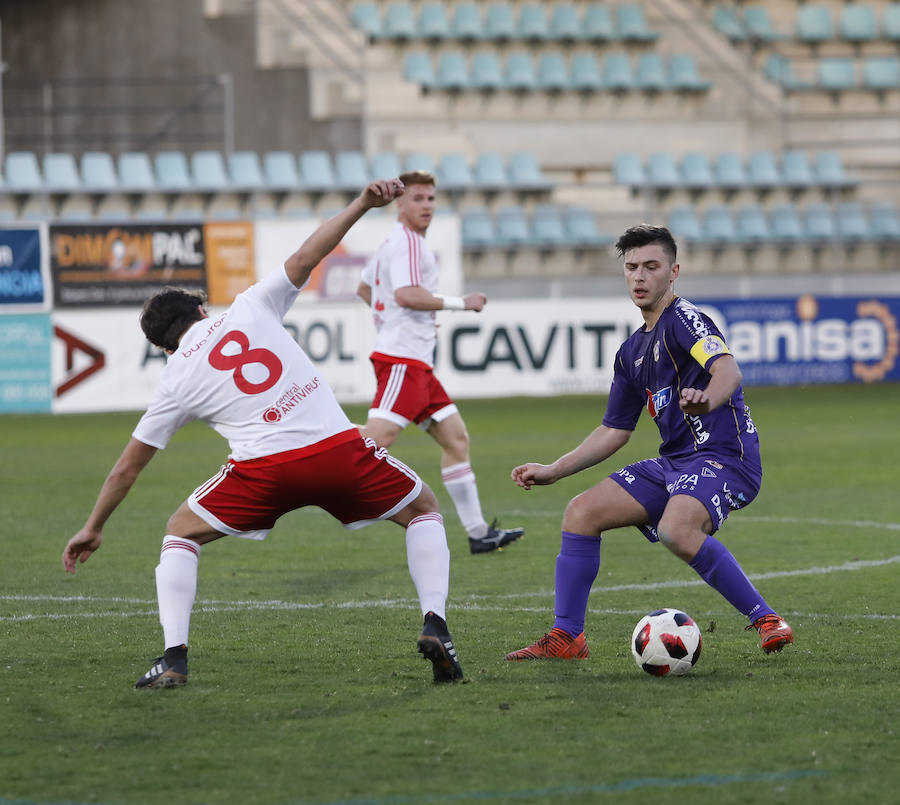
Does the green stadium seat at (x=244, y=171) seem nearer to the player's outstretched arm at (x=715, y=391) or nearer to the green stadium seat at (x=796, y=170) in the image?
the green stadium seat at (x=796, y=170)

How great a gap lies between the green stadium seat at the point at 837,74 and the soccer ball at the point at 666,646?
24707 mm

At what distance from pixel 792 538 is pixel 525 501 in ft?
9.38

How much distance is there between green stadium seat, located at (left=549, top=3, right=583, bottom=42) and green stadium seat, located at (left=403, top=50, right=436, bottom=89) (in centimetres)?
252

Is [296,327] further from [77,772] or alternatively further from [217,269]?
[77,772]

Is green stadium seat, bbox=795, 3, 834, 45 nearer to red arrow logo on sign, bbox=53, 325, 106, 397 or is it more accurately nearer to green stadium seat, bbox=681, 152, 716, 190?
green stadium seat, bbox=681, 152, 716, 190

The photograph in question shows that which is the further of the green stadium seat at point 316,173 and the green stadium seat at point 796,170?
the green stadium seat at point 796,170

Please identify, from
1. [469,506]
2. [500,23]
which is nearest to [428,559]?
[469,506]

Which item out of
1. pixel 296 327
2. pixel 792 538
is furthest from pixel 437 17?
pixel 792 538

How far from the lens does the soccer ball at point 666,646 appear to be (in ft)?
17.6

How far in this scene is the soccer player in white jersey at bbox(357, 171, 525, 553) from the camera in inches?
360

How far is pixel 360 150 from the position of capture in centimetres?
2616

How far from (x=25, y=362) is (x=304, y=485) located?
14.9 m

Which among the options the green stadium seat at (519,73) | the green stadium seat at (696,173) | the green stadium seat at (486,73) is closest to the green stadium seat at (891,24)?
the green stadium seat at (696,173)

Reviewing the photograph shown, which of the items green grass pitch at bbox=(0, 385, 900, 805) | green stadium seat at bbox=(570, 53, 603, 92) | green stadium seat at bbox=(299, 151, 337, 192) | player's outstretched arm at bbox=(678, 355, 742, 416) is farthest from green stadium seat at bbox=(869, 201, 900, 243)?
player's outstretched arm at bbox=(678, 355, 742, 416)
